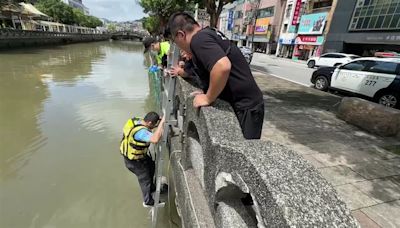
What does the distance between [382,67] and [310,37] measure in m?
22.6

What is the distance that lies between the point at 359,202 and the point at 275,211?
2420mm

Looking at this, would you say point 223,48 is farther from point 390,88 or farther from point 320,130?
point 390,88

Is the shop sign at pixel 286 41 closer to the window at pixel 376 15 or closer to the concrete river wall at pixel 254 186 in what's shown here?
the window at pixel 376 15

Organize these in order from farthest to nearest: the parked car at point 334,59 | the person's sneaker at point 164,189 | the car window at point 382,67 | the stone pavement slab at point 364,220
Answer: the parked car at point 334,59, the car window at point 382,67, the person's sneaker at point 164,189, the stone pavement slab at point 364,220

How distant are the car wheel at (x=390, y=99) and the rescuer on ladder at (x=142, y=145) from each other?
7.41m

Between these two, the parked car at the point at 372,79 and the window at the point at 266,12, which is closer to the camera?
the parked car at the point at 372,79

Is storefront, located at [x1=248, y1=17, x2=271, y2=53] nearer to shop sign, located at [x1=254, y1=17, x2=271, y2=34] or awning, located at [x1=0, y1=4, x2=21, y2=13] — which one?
shop sign, located at [x1=254, y1=17, x2=271, y2=34]

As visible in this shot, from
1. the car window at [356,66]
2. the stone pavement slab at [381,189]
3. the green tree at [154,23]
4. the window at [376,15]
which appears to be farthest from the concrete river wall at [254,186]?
the green tree at [154,23]

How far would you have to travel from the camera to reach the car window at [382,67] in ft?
23.8

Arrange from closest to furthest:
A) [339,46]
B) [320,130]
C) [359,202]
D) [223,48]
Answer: [223,48] → [359,202] → [320,130] → [339,46]

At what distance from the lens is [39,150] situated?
5.56 metres

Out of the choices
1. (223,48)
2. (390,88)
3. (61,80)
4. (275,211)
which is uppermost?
(223,48)

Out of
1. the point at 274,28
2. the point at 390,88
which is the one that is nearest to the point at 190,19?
the point at 390,88

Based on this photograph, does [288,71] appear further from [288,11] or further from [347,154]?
[288,11]
